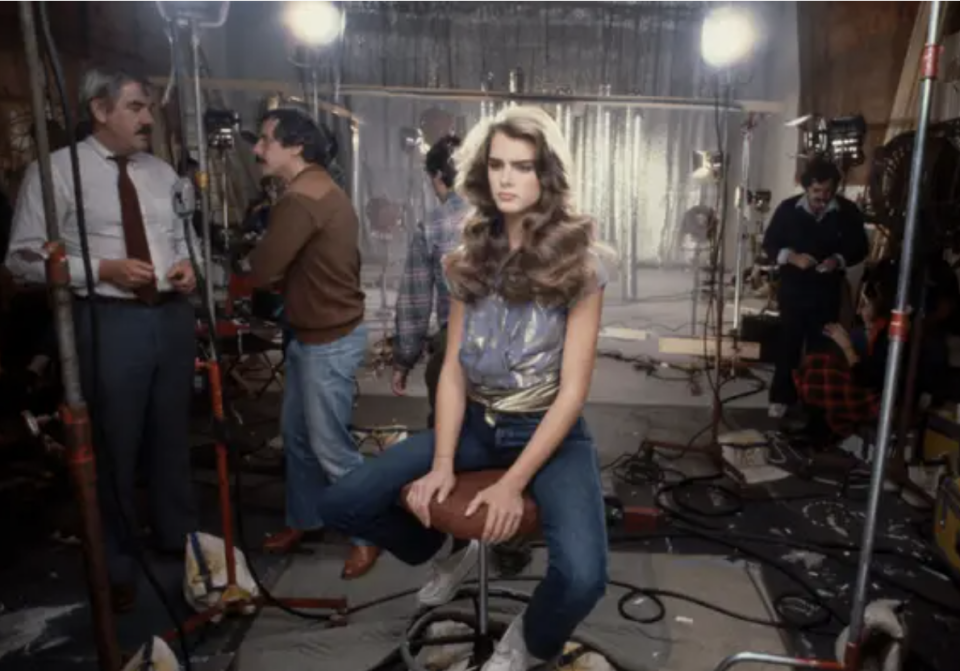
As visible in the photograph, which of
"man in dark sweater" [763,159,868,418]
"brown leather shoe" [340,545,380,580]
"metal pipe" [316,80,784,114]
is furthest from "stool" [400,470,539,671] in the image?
"metal pipe" [316,80,784,114]

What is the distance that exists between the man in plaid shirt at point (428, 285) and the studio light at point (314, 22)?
3.13 meters

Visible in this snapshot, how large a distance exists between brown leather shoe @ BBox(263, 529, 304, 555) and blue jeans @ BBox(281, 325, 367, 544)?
283mm

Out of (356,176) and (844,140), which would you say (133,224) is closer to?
(844,140)

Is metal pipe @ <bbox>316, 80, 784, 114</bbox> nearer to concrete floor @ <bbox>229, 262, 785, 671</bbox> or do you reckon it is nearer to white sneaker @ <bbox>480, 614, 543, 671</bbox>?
concrete floor @ <bbox>229, 262, 785, 671</bbox>

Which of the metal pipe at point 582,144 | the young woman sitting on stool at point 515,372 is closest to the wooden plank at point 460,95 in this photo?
the metal pipe at point 582,144

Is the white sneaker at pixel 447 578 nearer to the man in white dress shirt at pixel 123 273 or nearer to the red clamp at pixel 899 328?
the man in white dress shirt at pixel 123 273

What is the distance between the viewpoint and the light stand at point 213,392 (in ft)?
6.40

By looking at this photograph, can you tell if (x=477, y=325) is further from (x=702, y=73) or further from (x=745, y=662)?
(x=702, y=73)

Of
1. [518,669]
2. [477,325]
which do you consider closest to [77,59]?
[477,325]

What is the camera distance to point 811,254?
4.63m

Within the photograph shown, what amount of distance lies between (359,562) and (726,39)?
3049 mm

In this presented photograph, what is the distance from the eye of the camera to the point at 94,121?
2361 millimetres

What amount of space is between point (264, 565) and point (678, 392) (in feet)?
11.8

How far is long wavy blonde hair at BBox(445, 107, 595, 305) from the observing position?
1834 millimetres
